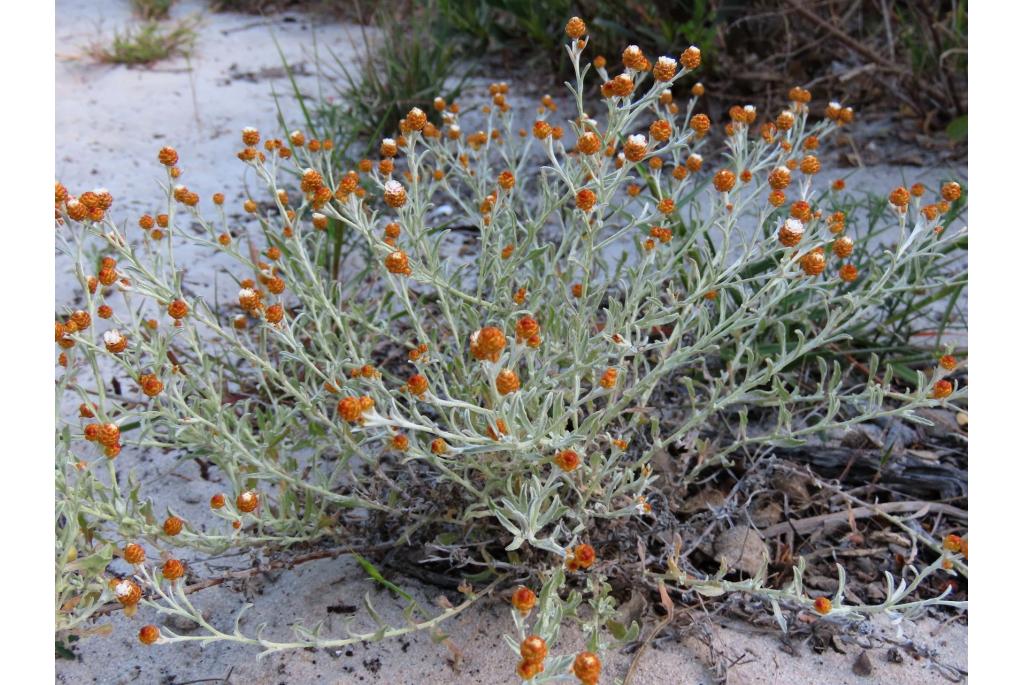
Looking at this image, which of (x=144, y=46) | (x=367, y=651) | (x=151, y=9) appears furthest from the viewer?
(x=151, y=9)

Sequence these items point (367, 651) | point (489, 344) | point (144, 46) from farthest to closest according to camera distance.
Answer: point (144, 46)
point (367, 651)
point (489, 344)

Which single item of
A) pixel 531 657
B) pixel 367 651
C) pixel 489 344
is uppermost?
pixel 489 344

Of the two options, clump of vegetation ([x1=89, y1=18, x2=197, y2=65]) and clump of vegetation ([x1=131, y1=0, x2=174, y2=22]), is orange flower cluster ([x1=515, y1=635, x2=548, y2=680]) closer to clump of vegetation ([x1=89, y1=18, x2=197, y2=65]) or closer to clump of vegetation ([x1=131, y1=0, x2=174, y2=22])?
clump of vegetation ([x1=89, y1=18, x2=197, y2=65])

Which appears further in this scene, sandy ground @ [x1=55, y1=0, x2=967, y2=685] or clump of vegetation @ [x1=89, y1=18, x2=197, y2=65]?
clump of vegetation @ [x1=89, y1=18, x2=197, y2=65]

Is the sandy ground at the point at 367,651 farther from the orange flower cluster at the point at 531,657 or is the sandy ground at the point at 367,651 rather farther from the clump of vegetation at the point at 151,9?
the clump of vegetation at the point at 151,9

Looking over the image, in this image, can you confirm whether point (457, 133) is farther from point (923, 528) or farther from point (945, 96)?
point (945, 96)

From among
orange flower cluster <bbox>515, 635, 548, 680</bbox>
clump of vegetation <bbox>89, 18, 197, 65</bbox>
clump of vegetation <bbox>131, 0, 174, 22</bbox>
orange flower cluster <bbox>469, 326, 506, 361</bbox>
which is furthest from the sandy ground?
clump of vegetation <bbox>131, 0, 174, 22</bbox>

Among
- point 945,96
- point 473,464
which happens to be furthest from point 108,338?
point 945,96

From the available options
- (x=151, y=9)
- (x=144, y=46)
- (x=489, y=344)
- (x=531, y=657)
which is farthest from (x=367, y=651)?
(x=151, y=9)

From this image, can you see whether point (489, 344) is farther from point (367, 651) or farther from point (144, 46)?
point (144, 46)
